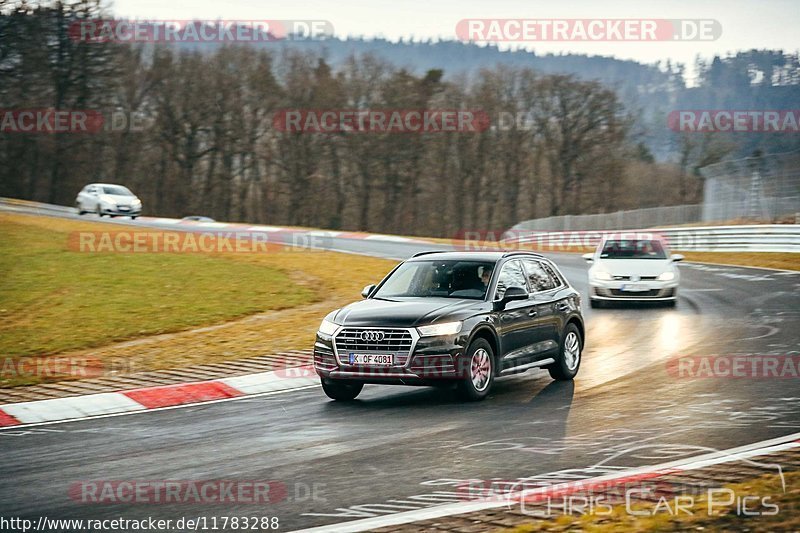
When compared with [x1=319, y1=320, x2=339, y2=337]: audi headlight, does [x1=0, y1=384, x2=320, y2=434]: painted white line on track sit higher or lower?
lower

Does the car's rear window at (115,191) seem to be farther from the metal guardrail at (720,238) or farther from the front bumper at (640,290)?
the front bumper at (640,290)

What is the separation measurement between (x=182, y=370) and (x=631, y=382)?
239 inches

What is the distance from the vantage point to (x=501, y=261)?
12352 mm

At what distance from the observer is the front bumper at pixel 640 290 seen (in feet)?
69.7

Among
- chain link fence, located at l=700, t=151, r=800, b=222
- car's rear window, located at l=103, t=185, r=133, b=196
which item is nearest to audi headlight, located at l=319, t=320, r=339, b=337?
chain link fence, located at l=700, t=151, r=800, b=222

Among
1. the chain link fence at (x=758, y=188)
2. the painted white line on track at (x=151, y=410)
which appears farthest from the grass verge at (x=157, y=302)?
the chain link fence at (x=758, y=188)

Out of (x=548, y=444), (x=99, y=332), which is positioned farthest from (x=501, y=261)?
(x=99, y=332)

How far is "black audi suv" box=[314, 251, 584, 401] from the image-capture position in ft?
35.3

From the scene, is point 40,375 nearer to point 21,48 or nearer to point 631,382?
point 631,382

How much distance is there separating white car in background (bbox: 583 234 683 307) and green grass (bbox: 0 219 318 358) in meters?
6.12

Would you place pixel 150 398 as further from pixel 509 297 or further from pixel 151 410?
pixel 509 297

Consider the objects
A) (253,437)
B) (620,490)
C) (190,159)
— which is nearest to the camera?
(620,490)

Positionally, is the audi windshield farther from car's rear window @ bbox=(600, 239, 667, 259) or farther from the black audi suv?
car's rear window @ bbox=(600, 239, 667, 259)

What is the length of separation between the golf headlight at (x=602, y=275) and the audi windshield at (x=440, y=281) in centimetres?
984
